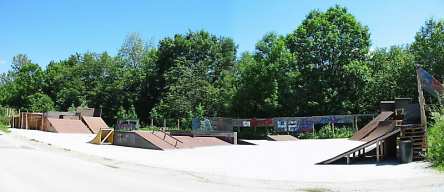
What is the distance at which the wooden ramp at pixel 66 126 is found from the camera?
137 ft

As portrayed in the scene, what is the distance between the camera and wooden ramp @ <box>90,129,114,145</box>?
2860cm

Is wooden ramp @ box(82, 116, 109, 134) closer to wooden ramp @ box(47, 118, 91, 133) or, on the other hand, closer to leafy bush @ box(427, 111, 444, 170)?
wooden ramp @ box(47, 118, 91, 133)

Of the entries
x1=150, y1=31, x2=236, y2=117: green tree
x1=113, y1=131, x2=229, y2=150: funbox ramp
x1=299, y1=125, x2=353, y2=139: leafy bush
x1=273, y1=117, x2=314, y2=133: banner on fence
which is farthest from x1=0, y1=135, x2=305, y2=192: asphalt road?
x1=150, y1=31, x2=236, y2=117: green tree

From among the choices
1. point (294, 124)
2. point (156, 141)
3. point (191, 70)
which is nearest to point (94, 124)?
point (191, 70)

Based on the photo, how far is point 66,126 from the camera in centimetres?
4297

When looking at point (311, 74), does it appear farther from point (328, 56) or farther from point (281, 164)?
point (281, 164)

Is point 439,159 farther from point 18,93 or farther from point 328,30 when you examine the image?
point 18,93

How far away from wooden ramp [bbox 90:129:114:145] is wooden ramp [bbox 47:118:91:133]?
44.5 ft

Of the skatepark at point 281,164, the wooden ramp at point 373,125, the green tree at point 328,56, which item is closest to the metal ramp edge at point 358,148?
the skatepark at point 281,164

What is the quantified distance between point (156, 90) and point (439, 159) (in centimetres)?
5165

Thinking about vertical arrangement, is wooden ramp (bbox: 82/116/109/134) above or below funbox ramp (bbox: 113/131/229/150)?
above

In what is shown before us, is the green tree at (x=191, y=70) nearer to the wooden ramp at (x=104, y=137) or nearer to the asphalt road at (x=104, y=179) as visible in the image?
the wooden ramp at (x=104, y=137)

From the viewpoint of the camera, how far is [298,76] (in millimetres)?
44719

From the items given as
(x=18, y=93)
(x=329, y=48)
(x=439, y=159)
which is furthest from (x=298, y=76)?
(x=18, y=93)
